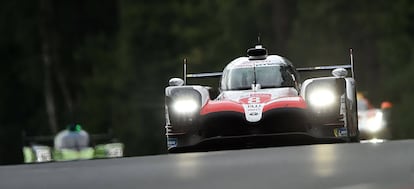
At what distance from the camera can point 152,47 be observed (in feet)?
159

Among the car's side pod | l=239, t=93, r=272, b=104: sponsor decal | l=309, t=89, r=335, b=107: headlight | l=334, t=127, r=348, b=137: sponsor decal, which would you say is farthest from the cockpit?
l=334, t=127, r=348, b=137: sponsor decal

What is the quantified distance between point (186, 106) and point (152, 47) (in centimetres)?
3320

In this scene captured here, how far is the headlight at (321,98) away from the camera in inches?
591

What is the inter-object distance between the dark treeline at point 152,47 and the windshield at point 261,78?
846 inches

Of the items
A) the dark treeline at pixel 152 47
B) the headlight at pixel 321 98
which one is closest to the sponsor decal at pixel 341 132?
the headlight at pixel 321 98

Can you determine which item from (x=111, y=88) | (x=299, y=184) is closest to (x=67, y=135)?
(x=299, y=184)

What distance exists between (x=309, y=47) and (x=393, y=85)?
703 cm

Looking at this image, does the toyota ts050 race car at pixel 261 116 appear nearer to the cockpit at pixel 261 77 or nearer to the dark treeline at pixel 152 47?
the cockpit at pixel 261 77

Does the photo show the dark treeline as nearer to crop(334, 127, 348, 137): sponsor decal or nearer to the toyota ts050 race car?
the toyota ts050 race car

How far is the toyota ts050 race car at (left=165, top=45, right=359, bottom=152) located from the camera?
14.8 m

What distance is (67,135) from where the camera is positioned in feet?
78.7

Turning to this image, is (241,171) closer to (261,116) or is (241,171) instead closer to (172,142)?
(261,116)

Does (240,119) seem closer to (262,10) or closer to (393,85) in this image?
(393,85)

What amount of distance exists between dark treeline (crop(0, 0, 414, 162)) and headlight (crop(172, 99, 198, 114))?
2281 centimetres
